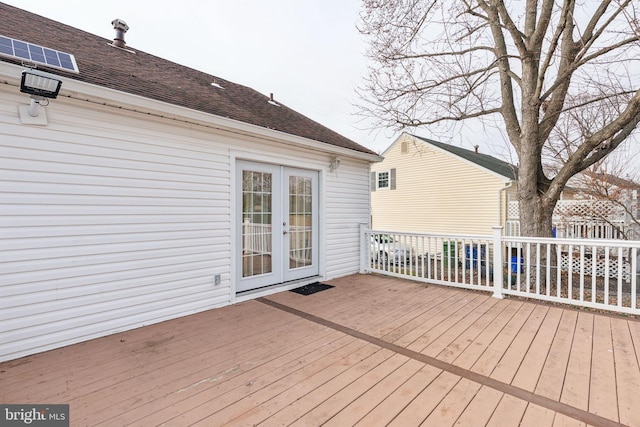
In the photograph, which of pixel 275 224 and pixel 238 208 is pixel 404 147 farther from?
pixel 238 208

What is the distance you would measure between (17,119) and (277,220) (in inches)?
121

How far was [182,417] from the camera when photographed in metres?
1.79

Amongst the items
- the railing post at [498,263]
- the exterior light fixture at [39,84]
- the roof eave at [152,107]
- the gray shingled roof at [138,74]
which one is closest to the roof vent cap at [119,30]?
the gray shingled roof at [138,74]

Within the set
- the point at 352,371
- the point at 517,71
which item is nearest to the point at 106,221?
the point at 352,371

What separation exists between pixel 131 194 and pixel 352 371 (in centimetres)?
295

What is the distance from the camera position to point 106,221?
3.07 m

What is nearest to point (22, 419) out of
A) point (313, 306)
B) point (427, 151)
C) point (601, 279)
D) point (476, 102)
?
point (313, 306)

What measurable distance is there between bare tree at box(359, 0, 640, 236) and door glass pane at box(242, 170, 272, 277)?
9.95 feet

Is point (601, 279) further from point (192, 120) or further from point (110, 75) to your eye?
point (110, 75)

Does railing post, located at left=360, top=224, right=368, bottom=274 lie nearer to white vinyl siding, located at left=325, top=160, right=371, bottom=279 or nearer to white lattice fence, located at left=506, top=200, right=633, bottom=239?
white vinyl siding, located at left=325, top=160, right=371, bottom=279

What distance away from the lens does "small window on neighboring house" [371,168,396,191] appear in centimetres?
1352

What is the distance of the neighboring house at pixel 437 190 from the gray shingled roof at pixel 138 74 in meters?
7.12

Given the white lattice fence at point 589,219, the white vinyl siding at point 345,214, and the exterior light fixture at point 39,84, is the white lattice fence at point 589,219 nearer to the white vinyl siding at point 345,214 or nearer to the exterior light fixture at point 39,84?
the white vinyl siding at point 345,214

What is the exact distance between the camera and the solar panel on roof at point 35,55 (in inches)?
101
